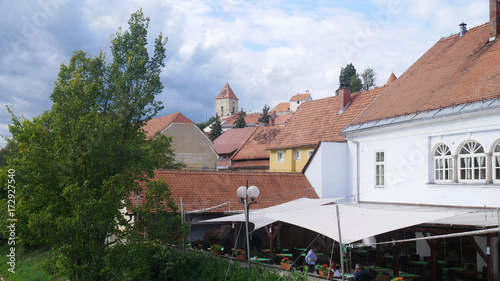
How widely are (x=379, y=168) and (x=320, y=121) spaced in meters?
8.05

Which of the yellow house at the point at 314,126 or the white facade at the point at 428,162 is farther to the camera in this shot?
the yellow house at the point at 314,126

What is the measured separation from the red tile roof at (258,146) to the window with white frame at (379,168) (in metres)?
23.0

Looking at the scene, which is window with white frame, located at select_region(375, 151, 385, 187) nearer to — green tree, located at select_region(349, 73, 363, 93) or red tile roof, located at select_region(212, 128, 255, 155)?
red tile roof, located at select_region(212, 128, 255, 155)

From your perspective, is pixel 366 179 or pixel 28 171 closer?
pixel 28 171

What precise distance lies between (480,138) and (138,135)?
11233 mm

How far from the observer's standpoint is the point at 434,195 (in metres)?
17.2

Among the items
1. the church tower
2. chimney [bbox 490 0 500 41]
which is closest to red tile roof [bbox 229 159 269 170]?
chimney [bbox 490 0 500 41]

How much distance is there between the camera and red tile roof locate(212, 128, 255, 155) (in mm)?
64688

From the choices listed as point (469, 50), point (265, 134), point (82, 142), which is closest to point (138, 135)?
point (82, 142)

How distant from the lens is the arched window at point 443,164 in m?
16.7

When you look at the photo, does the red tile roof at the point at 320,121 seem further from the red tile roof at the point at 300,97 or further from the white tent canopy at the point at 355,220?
the red tile roof at the point at 300,97

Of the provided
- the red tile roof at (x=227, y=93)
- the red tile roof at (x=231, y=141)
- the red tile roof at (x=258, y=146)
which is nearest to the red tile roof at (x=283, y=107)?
the red tile roof at (x=227, y=93)

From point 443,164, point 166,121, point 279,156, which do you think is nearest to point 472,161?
point 443,164

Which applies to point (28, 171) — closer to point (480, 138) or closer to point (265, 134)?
point (480, 138)
